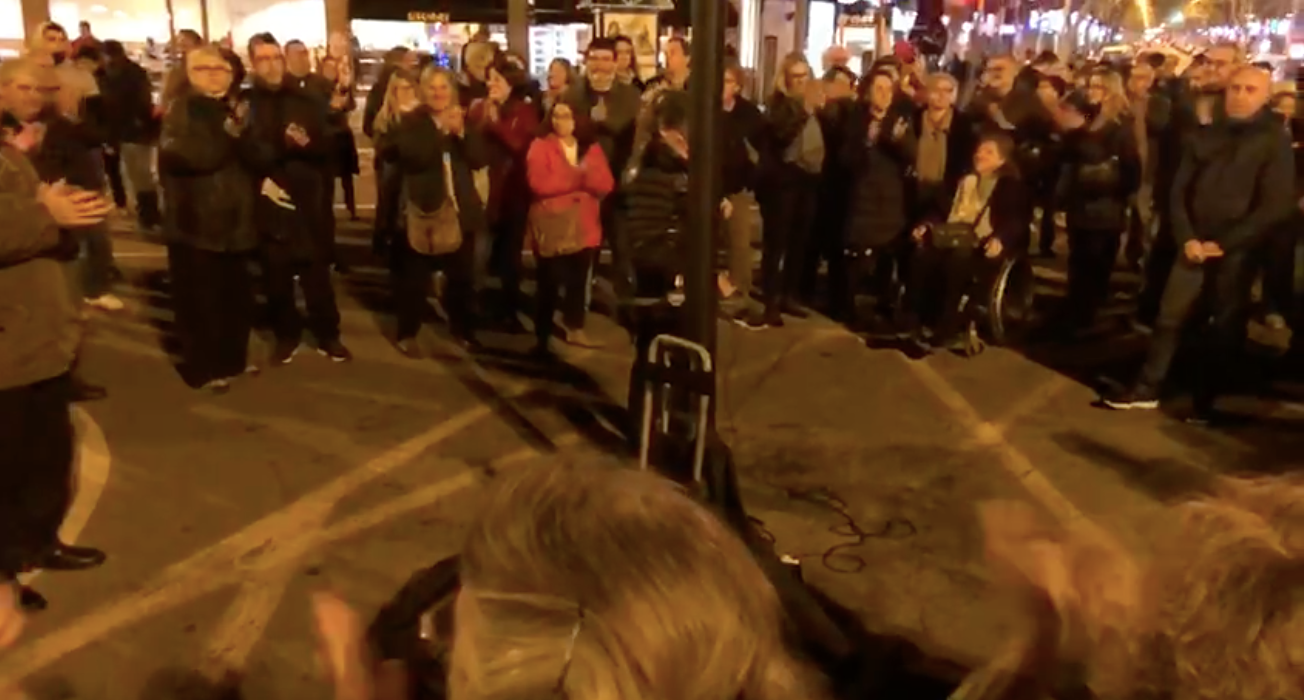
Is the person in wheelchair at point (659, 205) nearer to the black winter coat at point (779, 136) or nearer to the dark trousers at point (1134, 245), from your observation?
the black winter coat at point (779, 136)

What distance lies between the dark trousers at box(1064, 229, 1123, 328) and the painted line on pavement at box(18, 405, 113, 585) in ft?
19.5

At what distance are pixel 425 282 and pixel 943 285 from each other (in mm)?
3289

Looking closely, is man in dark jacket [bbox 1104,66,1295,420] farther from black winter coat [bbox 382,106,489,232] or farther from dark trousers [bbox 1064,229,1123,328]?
black winter coat [bbox 382,106,489,232]

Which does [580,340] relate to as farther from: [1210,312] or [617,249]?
[1210,312]

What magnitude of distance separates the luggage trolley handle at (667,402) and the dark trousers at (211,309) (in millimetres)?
3033

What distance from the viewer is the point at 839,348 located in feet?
27.5

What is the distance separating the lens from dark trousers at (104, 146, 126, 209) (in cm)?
1266

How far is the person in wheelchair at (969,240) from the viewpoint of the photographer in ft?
25.7

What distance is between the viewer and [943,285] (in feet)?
27.4

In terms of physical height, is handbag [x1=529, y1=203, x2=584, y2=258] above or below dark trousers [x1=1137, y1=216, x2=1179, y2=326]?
above

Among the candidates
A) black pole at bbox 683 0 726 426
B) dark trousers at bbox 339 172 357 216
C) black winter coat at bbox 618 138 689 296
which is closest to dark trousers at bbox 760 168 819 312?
black winter coat at bbox 618 138 689 296

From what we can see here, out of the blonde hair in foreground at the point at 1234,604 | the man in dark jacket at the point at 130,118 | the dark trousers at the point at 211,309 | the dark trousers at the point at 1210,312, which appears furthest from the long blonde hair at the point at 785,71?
the blonde hair in foreground at the point at 1234,604

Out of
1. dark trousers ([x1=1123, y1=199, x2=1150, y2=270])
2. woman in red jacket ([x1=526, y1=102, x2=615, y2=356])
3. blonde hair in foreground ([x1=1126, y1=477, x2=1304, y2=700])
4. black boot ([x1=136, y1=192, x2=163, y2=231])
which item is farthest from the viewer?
black boot ([x1=136, y1=192, x2=163, y2=231])

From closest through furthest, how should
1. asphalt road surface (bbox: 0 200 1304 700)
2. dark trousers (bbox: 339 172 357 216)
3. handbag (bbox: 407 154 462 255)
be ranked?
asphalt road surface (bbox: 0 200 1304 700), handbag (bbox: 407 154 462 255), dark trousers (bbox: 339 172 357 216)
